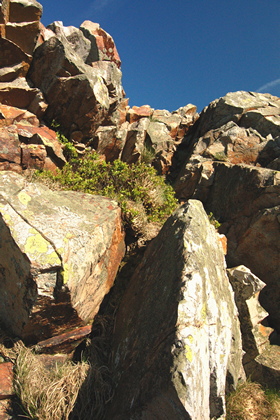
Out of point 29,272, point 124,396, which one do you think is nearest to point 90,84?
point 29,272


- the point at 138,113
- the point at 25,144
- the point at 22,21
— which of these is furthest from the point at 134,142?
the point at 22,21

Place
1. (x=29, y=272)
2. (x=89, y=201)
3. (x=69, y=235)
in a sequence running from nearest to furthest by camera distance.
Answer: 1. (x=29, y=272)
2. (x=69, y=235)
3. (x=89, y=201)

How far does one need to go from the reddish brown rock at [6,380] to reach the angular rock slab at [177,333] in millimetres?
1251

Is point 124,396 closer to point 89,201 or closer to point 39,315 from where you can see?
point 39,315

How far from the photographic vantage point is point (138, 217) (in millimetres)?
6105

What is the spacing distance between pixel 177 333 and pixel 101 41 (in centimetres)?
1094

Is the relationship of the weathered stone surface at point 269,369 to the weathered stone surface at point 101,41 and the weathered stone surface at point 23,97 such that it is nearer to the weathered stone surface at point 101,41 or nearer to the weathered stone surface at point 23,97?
the weathered stone surface at point 23,97

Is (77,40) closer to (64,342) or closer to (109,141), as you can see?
(109,141)

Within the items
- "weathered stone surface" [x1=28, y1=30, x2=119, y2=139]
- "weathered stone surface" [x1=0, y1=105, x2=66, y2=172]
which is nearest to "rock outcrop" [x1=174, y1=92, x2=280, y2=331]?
"weathered stone surface" [x1=28, y1=30, x2=119, y2=139]

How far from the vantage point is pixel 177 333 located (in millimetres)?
2875

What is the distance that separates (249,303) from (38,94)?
7454 millimetres

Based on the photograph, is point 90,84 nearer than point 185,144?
Yes

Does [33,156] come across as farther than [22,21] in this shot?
No

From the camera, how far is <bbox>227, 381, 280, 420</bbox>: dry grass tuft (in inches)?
173
